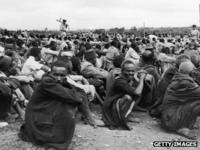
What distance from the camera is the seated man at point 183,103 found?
558 cm

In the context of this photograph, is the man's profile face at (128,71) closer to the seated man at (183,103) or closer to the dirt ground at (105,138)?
the seated man at (183,103)

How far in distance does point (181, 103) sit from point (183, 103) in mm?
34

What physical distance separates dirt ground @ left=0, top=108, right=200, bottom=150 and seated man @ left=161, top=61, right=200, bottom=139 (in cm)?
18

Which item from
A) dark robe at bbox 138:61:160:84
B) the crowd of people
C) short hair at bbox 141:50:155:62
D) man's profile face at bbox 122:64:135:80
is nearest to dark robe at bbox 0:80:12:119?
the crowd of people

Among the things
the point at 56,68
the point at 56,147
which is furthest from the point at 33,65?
the point at 56,147

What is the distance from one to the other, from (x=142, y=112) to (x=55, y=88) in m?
2.80

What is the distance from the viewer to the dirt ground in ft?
16.1

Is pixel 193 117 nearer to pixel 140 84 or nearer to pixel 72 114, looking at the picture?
pixel 140 84

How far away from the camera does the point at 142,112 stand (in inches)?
276

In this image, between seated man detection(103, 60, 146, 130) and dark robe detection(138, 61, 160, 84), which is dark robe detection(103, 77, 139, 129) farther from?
dark robe detection(138, 61, 160, 84)

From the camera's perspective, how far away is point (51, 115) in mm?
4770

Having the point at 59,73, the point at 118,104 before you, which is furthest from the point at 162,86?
the point at 59,73

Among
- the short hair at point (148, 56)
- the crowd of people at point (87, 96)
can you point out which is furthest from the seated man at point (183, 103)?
the short hair at point (148, 56)

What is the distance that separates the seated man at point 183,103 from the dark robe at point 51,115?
1.83m
